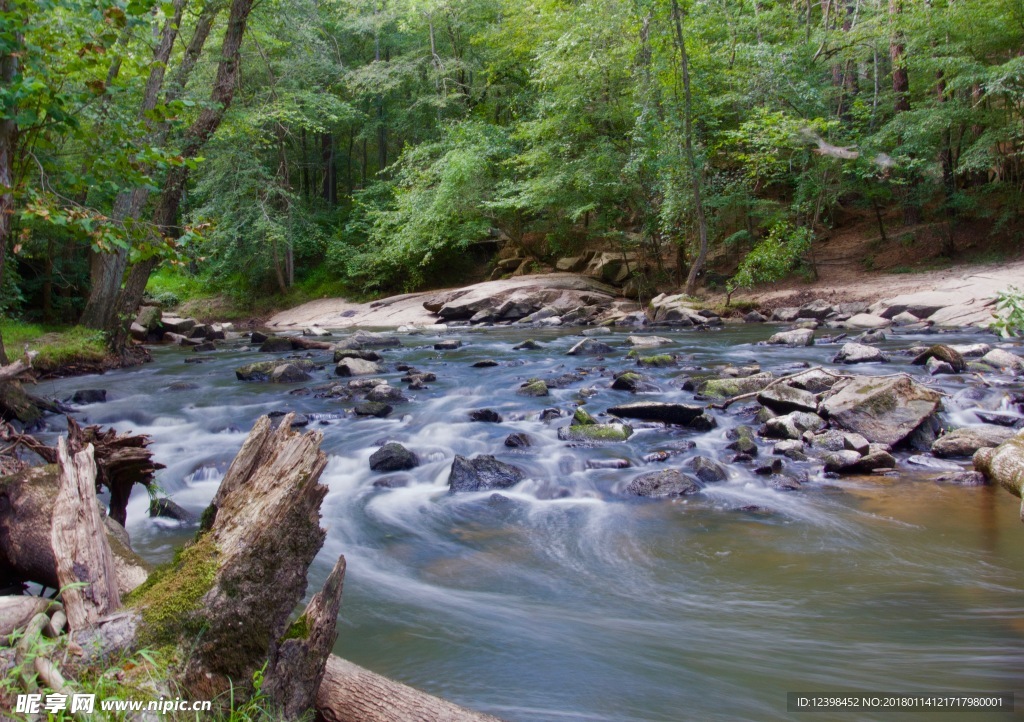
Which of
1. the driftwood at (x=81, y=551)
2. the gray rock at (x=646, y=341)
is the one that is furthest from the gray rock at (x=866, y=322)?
the driftwood at (x=81, y=551)

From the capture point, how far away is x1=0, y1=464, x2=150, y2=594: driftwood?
9.57 ft

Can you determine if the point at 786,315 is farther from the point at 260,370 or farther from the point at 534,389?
the point at 260,370

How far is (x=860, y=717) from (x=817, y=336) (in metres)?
13.2

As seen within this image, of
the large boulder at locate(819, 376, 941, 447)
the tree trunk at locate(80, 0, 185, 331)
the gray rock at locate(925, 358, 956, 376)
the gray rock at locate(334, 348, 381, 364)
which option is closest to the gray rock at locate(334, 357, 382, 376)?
the gray rock at locate(334, 348, 381, 364)

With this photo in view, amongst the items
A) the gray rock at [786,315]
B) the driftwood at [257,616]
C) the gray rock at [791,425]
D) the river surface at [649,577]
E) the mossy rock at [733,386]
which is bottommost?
the river surface at [649,577]

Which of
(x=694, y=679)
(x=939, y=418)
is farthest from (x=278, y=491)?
(x=939, y=418)

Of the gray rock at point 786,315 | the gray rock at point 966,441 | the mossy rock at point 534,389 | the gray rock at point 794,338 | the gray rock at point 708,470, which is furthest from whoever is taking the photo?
the gray rock at point 786,315

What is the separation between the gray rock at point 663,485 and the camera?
6.08 m

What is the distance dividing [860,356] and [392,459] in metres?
8.14

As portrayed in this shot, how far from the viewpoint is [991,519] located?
5.12 meters

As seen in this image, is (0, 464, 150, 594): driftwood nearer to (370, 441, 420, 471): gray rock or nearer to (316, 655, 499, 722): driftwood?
(316, 655, 499, 722): driftwood

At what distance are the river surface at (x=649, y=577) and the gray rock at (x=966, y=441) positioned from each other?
2.66 ft

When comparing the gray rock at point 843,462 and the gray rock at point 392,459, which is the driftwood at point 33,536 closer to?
the gray rock at point 392,459

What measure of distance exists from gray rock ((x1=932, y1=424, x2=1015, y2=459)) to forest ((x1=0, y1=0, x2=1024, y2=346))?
10484mm
